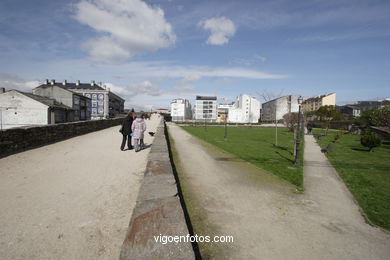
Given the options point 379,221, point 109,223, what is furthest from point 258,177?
point 109,223

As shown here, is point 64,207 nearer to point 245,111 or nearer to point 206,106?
point 206,106

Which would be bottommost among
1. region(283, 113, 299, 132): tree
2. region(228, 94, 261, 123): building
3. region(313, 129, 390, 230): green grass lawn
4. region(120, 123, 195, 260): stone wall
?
region(313, 129, 390, 230): green grass lawn

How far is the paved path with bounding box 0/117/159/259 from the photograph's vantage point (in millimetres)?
2555

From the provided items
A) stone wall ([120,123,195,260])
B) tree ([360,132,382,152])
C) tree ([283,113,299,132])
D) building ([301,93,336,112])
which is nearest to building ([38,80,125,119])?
tree ([283,113,299,132])

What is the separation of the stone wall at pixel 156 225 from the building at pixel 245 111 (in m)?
92.1

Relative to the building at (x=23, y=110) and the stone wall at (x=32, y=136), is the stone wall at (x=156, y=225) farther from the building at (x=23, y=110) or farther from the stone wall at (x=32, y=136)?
the building at (x=23, y=110)

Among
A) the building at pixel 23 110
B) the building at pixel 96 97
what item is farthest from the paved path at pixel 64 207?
the building at pixel 96 97

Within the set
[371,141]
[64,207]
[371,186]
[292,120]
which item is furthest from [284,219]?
[292,120]

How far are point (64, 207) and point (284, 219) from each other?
13.8 feet

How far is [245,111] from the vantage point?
318ft

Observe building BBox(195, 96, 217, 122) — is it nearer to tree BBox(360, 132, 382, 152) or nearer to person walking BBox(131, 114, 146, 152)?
tree BBox(360, 132, 382, 152)

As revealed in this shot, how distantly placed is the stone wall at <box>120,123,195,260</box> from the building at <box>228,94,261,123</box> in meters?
92.1

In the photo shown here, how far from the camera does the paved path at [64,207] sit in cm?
256

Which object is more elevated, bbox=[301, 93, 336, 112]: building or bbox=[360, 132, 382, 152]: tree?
bbox=[301, 93, 336, 112]: building
